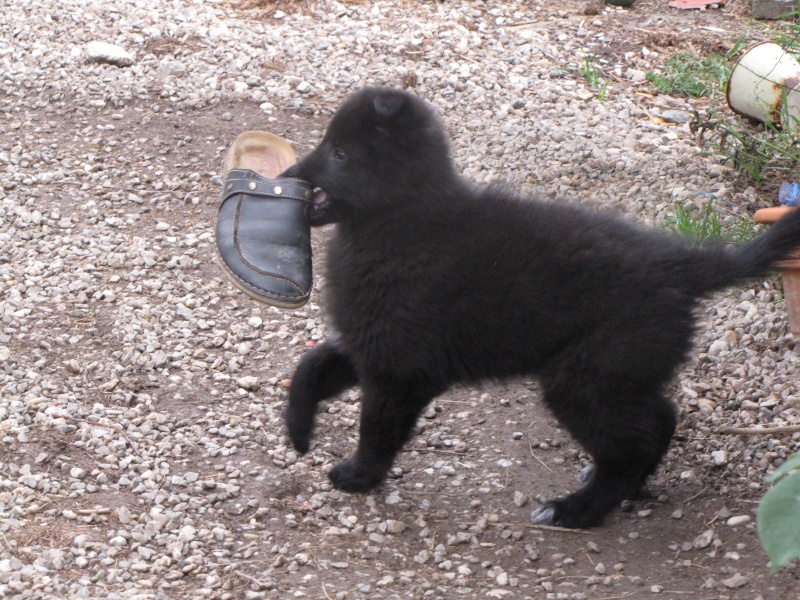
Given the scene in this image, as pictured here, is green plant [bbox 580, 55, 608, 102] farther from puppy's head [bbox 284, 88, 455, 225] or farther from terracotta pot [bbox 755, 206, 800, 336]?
puppy's head [bbox 284, 88, 455, 225]

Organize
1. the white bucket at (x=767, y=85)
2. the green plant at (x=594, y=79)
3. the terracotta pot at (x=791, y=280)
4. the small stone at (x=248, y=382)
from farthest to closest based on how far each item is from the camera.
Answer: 1. the green plant at (x=594, y=79)
2. the white bucket at (x=767, y=85)
3. the small stone at (x=248, y=382)
4. the terracotta pot at (x=791, y=280)

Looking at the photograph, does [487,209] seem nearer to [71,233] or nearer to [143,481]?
[143,481]

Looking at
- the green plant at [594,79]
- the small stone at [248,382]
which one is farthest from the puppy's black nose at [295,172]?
the green plant at [594,79]

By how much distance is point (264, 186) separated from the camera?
3.35 metres

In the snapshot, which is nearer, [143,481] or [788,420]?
[143,481]

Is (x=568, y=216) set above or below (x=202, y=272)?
above

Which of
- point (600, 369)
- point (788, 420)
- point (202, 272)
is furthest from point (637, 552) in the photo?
point (202, 272)

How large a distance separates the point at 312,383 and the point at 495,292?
791 mm

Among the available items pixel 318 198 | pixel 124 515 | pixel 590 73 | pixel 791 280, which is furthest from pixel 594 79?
pixel 124 515

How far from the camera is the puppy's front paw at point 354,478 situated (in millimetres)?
3301

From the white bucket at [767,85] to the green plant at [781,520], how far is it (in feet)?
12.0

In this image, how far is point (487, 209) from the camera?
3.21 metres

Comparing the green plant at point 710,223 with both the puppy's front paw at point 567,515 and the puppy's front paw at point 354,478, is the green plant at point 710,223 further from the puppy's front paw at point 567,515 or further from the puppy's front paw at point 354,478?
the puppy's front paw at point 354,478

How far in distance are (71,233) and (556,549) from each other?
10.1 ft
